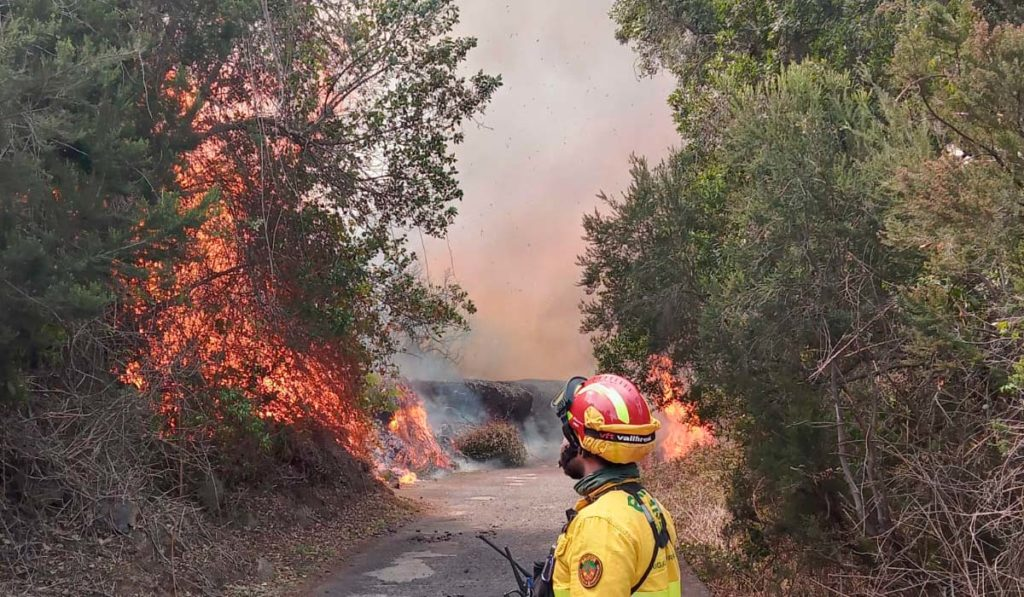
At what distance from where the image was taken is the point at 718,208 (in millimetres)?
13742

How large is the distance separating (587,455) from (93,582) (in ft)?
21.1

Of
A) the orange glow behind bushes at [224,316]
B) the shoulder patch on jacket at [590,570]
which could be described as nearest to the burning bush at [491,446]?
the orange glow behind bushes at [224,316]

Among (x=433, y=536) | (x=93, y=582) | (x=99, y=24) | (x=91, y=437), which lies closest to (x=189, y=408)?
(x=91, y=437)

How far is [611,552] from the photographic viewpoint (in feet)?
7.40

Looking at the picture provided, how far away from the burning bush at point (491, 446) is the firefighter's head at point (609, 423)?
38723 mm

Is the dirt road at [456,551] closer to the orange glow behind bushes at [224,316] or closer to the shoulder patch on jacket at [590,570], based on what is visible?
the orange glow behind bushes at [224,316]

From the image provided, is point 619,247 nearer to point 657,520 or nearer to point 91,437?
point 91,437

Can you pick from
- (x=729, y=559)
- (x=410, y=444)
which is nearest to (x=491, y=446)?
(x=410, y=444)

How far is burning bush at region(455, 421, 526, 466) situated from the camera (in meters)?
40.6

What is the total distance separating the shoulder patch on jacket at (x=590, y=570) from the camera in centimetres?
224

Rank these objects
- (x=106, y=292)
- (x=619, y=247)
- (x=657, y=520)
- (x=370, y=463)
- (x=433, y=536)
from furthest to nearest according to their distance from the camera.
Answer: (x=370, y=463), (x=619, y=247), (x=433, y=536), (x=106, y=292), (x=657, y=520)

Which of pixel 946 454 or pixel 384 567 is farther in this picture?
pixel 384 567

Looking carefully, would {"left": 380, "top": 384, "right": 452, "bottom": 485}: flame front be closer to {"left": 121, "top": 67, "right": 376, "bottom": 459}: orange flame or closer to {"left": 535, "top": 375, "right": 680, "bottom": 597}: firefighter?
{"left": 121, "top": 67, "right": 376, "bottom": 459}: orange flame

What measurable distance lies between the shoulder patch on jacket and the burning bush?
38970 mm
